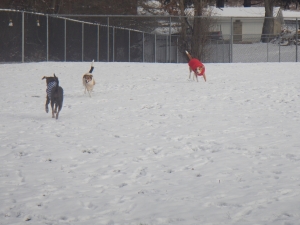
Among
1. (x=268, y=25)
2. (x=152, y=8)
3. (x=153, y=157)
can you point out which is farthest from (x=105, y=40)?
(x=153, y=157)

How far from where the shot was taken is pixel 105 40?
2791cm

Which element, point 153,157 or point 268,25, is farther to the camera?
point 268,25

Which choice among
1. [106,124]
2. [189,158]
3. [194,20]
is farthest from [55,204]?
[194,20]

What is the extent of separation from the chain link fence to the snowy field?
8.18 m

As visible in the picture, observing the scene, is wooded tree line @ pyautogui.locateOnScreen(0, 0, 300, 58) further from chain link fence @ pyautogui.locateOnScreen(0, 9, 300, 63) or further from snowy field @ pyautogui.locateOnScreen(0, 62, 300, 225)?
snowy field @ pyautogui.locateOnScreen(0, 62, 300, 225)

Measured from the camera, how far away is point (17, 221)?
5316 millimetres

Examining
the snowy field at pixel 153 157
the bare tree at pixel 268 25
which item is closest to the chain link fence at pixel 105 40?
the bare tree at pixel 268 25

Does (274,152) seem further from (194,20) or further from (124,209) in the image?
(194,20)

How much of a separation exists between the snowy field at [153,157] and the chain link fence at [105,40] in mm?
8179

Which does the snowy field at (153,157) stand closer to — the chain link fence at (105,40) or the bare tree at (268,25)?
the chain link fence at (105,40)

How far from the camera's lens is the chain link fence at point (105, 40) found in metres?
23.6

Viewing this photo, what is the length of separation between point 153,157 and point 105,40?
805 inches

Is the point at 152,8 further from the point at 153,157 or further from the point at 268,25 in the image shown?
the point at 153,157

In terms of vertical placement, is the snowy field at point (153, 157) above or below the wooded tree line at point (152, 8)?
below
